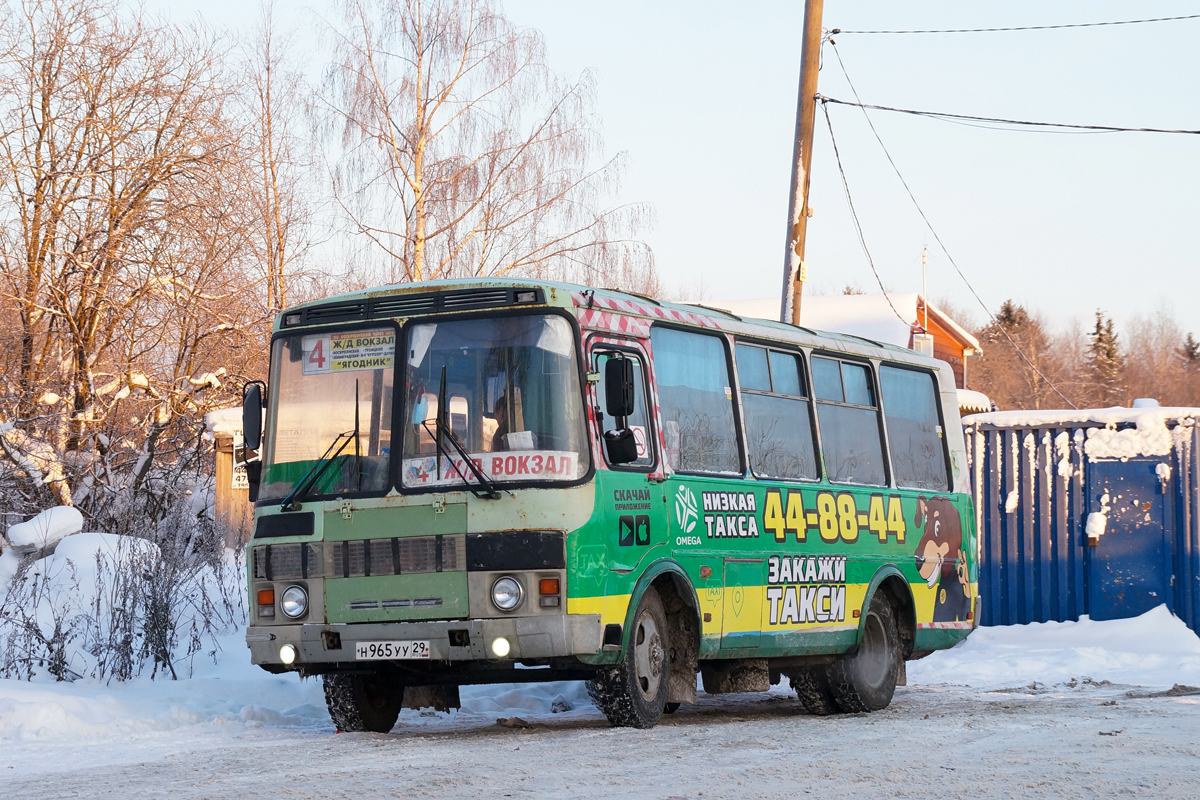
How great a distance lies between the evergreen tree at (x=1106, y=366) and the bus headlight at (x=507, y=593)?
83.5 metres

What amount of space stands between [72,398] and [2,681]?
9.83 metres

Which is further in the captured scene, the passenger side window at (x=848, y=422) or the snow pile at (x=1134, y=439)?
the snow pile at (x=1134, y=439)

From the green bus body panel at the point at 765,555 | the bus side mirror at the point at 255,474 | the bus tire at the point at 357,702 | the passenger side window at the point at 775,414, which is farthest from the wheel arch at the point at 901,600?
the bus side mirror at the point at 255,474

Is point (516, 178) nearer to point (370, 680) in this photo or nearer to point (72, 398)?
point (72, 398)

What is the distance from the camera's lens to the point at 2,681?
10930 millimetres

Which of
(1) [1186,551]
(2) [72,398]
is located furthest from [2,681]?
(1) [1186,551]

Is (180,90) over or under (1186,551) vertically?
over

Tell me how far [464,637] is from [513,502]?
841 millimetres

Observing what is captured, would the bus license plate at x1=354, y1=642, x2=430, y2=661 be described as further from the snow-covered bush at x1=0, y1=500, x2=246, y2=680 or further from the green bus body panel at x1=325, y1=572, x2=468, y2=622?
the snow-covered bush at x1=0, y1=500, x2=246, y2=680

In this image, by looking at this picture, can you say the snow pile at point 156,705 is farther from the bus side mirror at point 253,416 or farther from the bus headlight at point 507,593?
the bus headlight at point 507,593

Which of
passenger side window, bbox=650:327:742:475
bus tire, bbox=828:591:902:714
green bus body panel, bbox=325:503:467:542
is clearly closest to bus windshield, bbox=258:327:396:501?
green bus body panel, bbox=325:503:467:542

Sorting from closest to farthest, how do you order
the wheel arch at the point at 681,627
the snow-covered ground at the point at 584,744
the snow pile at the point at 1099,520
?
1. the snow-covered ground at the point at 584,744
2. the wheel arch at the point at 681,627
3. the snow pile at the point at 1099,520

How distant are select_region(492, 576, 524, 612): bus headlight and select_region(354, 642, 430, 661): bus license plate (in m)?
0.51

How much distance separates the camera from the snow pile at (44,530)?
15.8 meters
